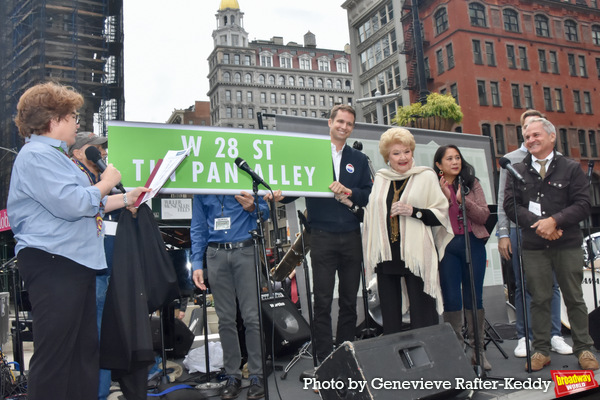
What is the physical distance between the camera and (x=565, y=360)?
13.5 ft

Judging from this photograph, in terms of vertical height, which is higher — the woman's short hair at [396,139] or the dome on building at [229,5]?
the dome on building at [229,5]

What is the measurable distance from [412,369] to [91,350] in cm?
179

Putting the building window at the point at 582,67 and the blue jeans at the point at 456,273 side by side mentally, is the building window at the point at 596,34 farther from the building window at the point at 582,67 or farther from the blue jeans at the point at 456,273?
the blue jeans at the point at 456,273

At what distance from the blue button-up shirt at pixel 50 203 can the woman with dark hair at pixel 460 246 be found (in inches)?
108

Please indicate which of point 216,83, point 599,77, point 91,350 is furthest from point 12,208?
point 216,83

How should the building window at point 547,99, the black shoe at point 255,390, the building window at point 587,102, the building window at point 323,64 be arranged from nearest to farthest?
1. the black shoe at point 255,390
2. the building window at point 547,99
3. the building window at point 587,102
4. the building window at point 323,64

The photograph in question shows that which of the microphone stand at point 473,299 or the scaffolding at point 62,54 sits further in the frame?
the scaffolding at point 62,54

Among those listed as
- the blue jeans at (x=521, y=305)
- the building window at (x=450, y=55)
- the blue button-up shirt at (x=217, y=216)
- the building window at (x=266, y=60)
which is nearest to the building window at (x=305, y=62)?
the building window at (x=266, y=60)

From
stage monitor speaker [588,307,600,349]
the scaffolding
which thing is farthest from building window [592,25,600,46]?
stage monitor speaker [588,307,600,349]

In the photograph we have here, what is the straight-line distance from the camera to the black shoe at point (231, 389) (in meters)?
3.47

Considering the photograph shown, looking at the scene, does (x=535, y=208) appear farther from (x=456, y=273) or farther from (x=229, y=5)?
(x=229, y=5)

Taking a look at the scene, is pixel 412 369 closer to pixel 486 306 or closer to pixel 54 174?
pixel 54 174

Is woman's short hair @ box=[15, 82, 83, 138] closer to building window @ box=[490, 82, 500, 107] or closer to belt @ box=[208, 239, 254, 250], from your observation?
belt @ box=[208, 239, 254, 250]

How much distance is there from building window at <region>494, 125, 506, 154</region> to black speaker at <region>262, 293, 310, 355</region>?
91.5ft
